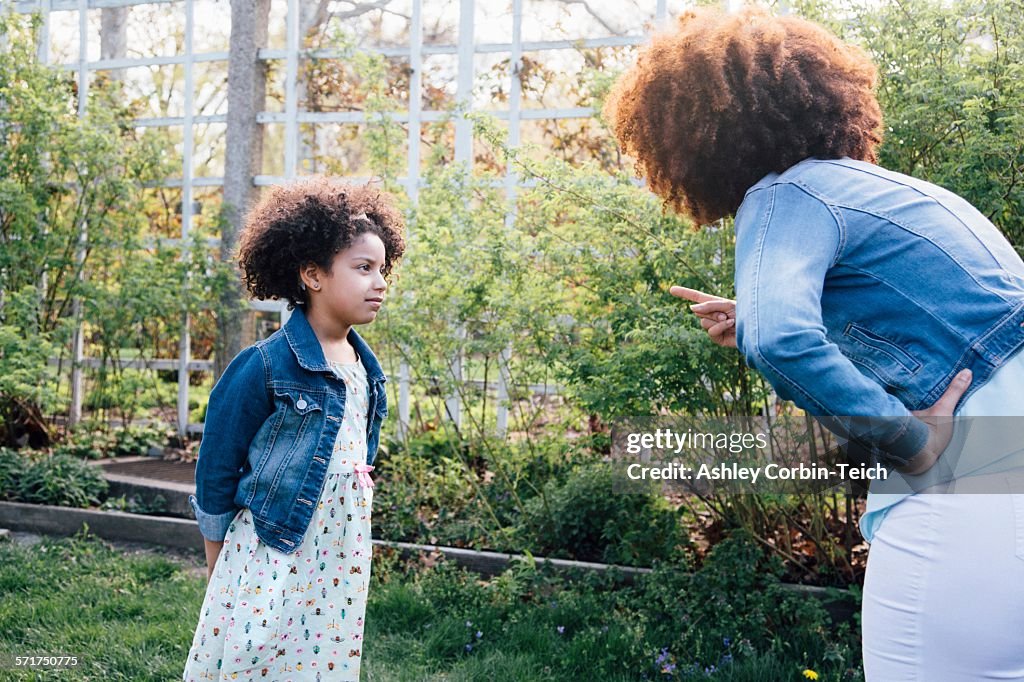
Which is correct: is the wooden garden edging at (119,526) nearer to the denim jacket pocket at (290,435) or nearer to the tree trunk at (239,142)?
the tree trunk at (239,142)

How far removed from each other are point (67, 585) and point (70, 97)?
129 inches

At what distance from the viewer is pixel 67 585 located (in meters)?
3.79

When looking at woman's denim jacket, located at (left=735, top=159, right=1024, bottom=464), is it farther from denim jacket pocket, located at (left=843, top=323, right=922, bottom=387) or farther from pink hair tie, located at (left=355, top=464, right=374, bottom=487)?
pink hair tie, located at (left=355, top=464, right=374, bottom=487)

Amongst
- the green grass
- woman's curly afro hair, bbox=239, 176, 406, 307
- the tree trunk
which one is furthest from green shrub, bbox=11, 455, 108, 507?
woman's curly afro hair, bbox=239, 176, 406, 307

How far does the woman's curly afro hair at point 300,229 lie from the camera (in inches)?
93.9

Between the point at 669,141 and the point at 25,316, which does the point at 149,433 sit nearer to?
the point at 25,316

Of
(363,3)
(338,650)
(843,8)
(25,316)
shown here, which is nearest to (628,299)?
(843,8)

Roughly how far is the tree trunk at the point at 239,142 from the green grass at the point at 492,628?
7.49 feet

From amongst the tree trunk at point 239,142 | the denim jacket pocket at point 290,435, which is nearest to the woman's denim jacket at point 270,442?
the denim jacket pocket at point 290,435

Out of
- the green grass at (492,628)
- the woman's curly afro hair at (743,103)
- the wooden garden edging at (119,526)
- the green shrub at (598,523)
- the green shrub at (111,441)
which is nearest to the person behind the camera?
the woman's curly afro hair at (743,103)

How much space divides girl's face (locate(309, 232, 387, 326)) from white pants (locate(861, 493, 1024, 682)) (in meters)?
1.36

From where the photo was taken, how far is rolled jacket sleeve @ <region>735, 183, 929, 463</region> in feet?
4.33

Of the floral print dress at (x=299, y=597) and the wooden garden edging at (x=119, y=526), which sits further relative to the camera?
the wooden garden edging at (x=119, y=526)

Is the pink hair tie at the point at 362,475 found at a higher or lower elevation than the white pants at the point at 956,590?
lower
